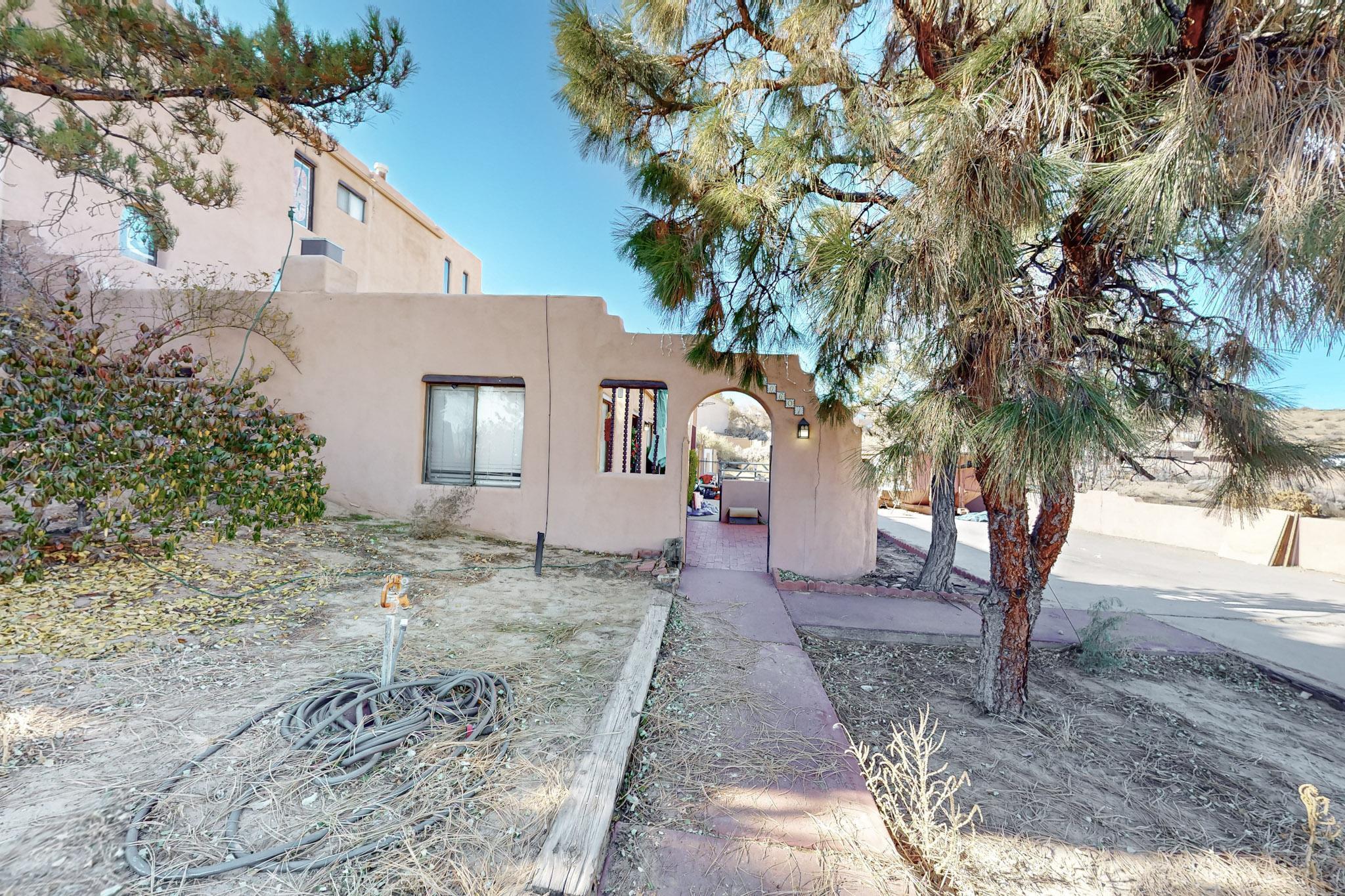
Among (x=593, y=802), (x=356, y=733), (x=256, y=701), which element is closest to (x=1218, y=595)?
(x=593, y=802)

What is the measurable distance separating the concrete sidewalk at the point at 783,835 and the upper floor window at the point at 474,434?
530cm

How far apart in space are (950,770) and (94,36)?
6.79 metres

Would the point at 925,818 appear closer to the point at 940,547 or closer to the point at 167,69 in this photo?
the point at 940,547

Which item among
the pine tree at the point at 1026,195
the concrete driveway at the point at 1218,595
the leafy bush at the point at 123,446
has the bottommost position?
the concrete driveway at the point at 1218,595

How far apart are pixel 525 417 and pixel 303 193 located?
878 centimetres

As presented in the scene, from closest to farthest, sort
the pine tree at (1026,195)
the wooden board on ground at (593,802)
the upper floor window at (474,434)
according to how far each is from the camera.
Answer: the wooden board on ground at (593,802) < the pine tree at (1026,195) < the upper floor window at (474,434)

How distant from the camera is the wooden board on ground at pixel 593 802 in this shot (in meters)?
1.64

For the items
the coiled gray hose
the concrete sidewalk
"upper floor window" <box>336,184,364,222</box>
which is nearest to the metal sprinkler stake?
the coiled gray hose

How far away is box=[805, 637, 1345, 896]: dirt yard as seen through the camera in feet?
6.74

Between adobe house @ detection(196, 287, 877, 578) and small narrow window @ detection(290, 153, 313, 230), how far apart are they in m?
5.16

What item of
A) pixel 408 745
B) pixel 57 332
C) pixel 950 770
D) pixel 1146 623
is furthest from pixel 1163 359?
pixel 57 332

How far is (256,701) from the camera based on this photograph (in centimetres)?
276

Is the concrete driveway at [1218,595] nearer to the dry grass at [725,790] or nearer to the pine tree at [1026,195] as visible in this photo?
the pine tree at [1026,195]

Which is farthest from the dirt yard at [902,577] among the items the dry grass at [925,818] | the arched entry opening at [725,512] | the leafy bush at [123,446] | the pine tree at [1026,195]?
the leafy bush at [123,446]
